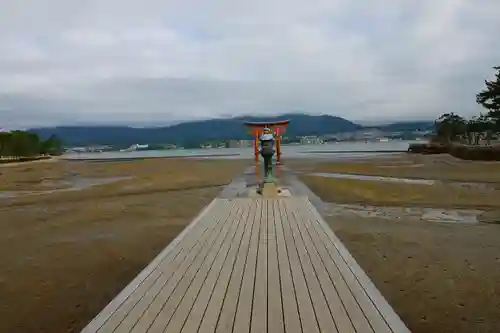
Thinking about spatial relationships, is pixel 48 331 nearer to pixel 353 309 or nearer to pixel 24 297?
pixel 24 297

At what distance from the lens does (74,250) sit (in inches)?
316

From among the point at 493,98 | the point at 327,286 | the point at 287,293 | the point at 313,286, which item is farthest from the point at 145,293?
the point at 493,98

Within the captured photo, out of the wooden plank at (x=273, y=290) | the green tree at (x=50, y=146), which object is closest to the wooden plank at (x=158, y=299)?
the wooden plank at (x=273, y=290)

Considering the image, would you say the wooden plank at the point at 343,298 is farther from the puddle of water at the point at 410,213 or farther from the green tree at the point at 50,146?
the green tree at the point at 50,146

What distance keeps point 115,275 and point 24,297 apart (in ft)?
3.57

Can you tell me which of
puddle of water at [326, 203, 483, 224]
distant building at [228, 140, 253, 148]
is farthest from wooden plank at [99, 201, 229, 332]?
distant building at [228, 140, 253, 148]

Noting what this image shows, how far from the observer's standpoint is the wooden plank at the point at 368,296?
350cm

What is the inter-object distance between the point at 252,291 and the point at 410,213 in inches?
310

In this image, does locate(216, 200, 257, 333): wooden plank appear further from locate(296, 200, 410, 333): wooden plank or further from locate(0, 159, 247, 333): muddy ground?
locate(0, 159, 247, 333): muddy ground

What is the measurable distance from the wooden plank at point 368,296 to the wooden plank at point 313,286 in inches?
10.3

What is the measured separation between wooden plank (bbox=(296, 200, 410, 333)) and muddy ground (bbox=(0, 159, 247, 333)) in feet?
7.58

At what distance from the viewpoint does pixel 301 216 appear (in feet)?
29.5

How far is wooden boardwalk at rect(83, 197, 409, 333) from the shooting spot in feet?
11.5

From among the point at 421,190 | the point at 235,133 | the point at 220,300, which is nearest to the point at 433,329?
the point at 220,300
